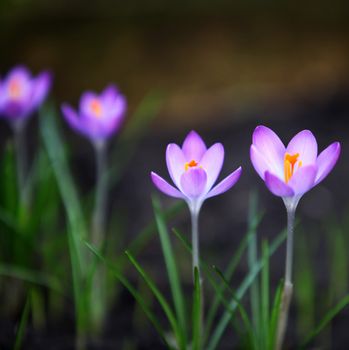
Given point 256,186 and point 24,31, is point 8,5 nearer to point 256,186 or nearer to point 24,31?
point 24,31

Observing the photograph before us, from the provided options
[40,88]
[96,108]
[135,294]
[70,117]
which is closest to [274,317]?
[135,294]

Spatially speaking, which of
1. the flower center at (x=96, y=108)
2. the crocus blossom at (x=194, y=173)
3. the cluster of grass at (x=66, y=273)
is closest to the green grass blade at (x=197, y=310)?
the crocus blossom at (x=194, y=173)

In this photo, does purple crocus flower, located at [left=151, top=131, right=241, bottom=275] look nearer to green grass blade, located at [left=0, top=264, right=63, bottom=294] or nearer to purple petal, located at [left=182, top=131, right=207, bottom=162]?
purple petal, located at [left=182, top=131, right=207, bottom=162]

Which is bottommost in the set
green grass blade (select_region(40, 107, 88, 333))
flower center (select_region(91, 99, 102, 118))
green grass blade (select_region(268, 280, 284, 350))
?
green grass blade (select_region(268, 280, 284, 350))

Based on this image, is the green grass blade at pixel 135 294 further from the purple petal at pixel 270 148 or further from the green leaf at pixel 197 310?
the purple petal at pixel 270 148

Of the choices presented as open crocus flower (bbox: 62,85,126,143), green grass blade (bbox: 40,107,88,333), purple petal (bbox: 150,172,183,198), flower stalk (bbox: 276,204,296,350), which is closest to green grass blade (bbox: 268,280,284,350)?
flower stalk (bbox: 276,204,296,350)

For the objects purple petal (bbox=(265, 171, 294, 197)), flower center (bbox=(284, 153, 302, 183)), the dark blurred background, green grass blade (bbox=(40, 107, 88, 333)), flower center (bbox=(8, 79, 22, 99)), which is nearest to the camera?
purple petal (bbox=(265, 171, 294, 197))

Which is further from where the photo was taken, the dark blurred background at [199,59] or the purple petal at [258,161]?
the dark blurred background at [199,59]
